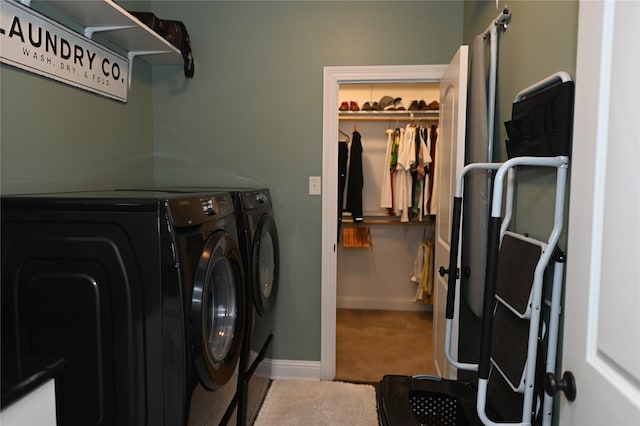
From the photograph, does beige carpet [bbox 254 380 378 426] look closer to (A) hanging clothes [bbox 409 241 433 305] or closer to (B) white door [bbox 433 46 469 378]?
(B) white door [bbox 433 46 469 378]

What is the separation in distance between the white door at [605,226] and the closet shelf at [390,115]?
2.94m

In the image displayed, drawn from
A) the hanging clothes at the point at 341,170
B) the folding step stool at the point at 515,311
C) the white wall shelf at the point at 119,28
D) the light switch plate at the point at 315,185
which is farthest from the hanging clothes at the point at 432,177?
the white wall shelf at the point at 119,28

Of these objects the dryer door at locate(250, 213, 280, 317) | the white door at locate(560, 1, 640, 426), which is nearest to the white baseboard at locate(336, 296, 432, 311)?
the dryer door at locate(250, 213, 280, 317)

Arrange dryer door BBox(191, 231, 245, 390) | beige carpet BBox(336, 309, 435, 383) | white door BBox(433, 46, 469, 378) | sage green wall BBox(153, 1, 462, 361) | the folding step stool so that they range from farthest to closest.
Result: beige carpet BBox(336, 309, 435, 383) → sage green wall BBox(153, 1, 462, 361) → white door BBox(433, 46, 469, 378) → dryer door BBox(191, 231, 245, 390) → the folding step stool

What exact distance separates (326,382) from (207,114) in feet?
6.37

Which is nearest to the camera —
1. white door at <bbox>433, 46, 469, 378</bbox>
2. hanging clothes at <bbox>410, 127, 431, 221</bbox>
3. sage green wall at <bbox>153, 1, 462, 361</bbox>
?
white door at <bbox>433, 46, 469, 378</bbox>

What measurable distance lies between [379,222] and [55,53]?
2955mm

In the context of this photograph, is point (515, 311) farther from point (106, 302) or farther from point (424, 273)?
point (424, 273)

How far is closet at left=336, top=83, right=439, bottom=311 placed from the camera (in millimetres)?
3842

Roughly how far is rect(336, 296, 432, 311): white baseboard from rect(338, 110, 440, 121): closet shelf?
179cm

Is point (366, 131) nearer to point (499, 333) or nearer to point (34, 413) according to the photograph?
point (499, 333)

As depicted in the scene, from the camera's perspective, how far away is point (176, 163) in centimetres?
279

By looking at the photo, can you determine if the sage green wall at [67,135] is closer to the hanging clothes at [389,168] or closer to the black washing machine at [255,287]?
the black washing machine at [255,287]

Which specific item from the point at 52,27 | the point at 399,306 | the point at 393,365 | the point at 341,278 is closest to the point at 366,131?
the point at 341,278
